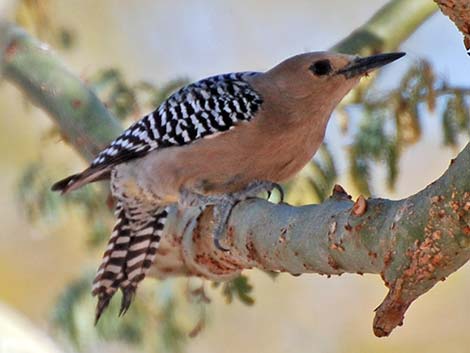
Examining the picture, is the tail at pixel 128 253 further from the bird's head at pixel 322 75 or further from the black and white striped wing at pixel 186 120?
the bird's head at pixel 322 75

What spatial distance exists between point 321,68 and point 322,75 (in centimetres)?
5

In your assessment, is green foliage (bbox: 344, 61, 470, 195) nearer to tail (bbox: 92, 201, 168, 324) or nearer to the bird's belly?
the bird's belly

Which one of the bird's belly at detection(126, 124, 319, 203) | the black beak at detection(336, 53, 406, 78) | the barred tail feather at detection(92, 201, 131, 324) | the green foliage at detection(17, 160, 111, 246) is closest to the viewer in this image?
the black beak at detection(336, 53, 406, 78)

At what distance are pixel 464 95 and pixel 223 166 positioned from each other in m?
1.17

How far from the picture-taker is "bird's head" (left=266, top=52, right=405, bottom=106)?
490cm

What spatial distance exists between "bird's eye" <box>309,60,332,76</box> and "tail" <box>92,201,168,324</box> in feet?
3.46

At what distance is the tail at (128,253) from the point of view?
5.04 meters

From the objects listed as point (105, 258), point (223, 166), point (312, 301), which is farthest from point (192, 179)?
point (312, 301)

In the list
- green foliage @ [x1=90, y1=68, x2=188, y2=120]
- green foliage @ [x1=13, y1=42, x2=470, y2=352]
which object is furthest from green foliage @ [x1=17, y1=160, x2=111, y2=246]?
green foliage @ [x1=90, y1=68, x2=188, y2=120]

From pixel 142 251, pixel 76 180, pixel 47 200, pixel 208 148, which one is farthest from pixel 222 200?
pixel 47 200

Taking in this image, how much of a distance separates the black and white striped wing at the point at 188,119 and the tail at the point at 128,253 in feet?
1.13

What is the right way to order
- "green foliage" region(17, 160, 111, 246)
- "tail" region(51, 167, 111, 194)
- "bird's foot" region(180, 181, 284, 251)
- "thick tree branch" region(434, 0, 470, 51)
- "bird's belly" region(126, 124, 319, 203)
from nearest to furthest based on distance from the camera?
"thick tree branch" region(434, 0, 470, 51), "bird's foot" region(180, 181, 284, 251), "tail" region(51, 167, 111, 194), "bird's belly" region(126, 124, 319, 203), "green foliage" region(17, 160, 111, 246)

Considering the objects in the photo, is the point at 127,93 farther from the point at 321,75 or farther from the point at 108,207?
the point at 321,75

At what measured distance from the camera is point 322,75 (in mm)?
5086
